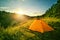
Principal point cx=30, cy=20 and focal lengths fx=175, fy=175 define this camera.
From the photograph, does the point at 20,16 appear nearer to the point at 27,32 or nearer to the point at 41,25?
the point at 27,32

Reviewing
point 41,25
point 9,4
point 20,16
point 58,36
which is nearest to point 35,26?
point 41,25

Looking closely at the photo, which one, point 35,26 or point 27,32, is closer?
point 35,26

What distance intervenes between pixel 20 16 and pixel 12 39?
11840mm

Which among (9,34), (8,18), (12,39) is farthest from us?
(8,18)

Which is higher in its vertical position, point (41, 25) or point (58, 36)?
point (41, 25)

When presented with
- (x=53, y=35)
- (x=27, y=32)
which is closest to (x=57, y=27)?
(x=53, y=35)

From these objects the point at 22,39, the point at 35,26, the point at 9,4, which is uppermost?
the point at 9,4

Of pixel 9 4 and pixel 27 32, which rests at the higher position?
pixel 9 4

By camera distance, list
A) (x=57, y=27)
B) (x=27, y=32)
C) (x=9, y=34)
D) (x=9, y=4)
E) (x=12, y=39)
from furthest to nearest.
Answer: (x=9, y=4), (x=57, y=27), (x=27, y=32), (x=9, y=34), (x=12, y=39)

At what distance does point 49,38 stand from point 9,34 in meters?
3.94

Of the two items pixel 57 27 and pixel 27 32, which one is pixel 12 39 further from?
pixel 57 27

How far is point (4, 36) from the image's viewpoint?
16094 millimetres

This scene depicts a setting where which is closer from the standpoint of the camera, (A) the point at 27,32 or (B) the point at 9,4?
(A) the point at 27,32

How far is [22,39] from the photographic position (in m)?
16.1
